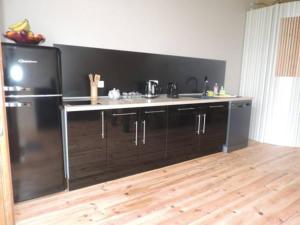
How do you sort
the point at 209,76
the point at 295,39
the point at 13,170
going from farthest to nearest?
the point at 209,76
the point at 295,39
the point at 13,170

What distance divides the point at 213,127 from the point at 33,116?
2.49m

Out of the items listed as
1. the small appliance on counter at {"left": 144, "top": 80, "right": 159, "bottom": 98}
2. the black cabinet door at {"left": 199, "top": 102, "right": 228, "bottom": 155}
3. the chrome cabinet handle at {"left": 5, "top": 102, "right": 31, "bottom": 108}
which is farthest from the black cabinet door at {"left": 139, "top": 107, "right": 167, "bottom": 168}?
the chrome cabinet handle at {"left": 5, "top": 102, "right": 31, "bottom": 108}

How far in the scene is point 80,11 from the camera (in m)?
2.59

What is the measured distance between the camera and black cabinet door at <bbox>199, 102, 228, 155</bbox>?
3199 mm

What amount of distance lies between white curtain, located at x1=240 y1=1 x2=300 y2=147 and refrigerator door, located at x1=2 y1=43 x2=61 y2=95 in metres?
3.73

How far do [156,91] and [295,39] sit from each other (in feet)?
8.56

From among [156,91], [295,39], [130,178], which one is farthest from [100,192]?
[295,39]

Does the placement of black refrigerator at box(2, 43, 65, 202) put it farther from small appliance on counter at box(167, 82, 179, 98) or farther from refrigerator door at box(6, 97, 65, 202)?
small appliance on counter at box(167, 82, 179, 98)

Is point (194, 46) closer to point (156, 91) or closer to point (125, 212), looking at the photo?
point (156, 91)

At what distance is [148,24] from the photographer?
3133mm

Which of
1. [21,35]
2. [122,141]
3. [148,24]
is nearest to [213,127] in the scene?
[122,141]

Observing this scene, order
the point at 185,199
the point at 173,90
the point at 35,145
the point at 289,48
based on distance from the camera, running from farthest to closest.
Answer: the point at 289,48 → the point at 173,90 → the point at 185,199 → the point at 35,145

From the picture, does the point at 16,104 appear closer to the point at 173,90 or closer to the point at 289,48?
the point at 173,90

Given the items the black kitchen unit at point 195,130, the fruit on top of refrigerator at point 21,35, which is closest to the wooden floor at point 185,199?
the black kitchen unit at point 195,130
